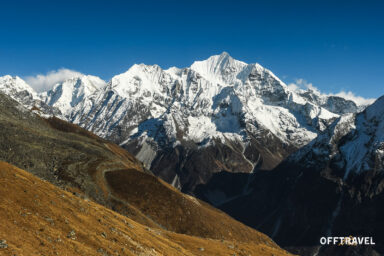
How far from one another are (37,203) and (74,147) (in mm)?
140122

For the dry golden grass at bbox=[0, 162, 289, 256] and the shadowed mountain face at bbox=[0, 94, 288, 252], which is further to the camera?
the shadowed mountain face at bbox=[0, 94, 288, 252]

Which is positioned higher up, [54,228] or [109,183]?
[109,183]

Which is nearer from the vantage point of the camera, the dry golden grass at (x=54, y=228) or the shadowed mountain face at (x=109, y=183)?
the dry golden grass at (x=54, y=228)

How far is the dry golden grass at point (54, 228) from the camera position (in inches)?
1491

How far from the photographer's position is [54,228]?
44.2 metres

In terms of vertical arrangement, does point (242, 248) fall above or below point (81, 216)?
above

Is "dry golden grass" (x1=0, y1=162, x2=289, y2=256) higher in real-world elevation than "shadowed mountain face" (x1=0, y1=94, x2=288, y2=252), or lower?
lower

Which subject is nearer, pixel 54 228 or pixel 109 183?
pixel 54 228

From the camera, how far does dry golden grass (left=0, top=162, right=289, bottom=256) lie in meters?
37.9

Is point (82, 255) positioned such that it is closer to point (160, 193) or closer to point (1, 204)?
point (1, 204)

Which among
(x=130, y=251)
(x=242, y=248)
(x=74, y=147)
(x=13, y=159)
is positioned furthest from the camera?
(x=74, y=147)

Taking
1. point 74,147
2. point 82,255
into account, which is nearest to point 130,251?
point 82,255

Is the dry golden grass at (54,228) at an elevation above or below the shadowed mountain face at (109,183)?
below

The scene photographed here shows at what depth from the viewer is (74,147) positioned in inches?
7229
